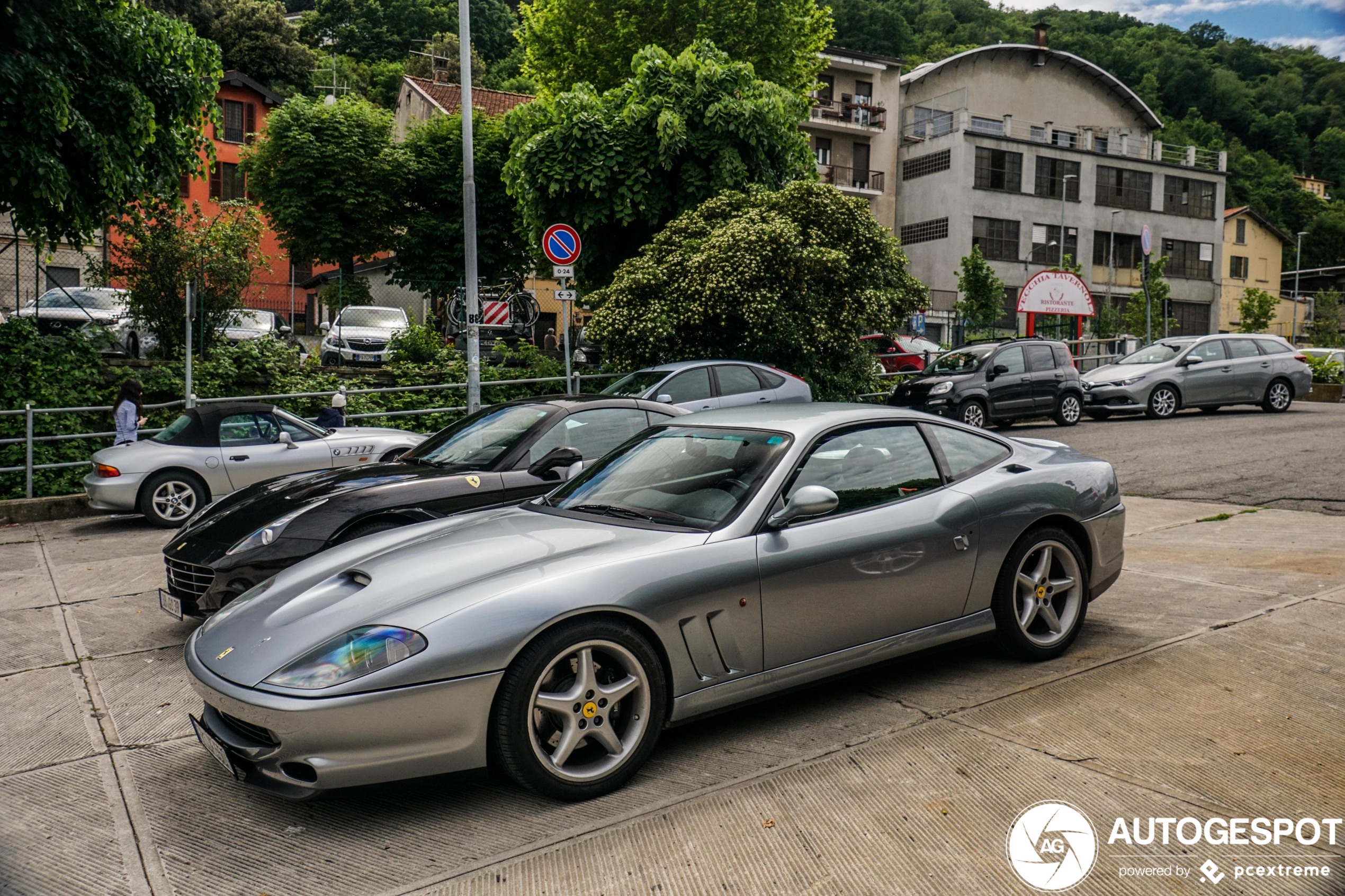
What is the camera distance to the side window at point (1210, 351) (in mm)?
18922

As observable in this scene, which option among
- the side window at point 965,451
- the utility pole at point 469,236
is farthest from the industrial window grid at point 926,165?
the side window at point 965,451

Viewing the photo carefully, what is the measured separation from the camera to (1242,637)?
5.22 meters

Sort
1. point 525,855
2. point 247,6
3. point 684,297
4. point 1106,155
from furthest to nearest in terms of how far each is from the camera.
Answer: point 247,6 < point 1106,155 < point 684,297 < point 525,855

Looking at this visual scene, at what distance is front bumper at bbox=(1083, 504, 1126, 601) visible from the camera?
5.13 meters

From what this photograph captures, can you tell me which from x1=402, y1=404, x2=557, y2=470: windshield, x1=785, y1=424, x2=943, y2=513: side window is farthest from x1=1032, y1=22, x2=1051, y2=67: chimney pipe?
x1=785, y1=424, x2=943, y2=513: side window

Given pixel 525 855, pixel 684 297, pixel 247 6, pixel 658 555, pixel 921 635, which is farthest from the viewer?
pixel 247 6

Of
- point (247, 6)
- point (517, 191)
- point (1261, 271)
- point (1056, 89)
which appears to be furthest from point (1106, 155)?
point (247, 6)

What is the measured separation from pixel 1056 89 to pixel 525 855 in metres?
57.8

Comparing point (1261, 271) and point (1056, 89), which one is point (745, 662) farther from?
point (1261, 271)

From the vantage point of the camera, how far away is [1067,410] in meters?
18.5

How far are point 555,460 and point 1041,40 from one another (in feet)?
190

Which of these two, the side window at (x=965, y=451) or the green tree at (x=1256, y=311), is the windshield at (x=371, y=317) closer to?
the side window at (x=965, y=451)

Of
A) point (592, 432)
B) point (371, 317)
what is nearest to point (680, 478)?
point (592, 432)

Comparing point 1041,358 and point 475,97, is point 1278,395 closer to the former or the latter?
point 1041,358
